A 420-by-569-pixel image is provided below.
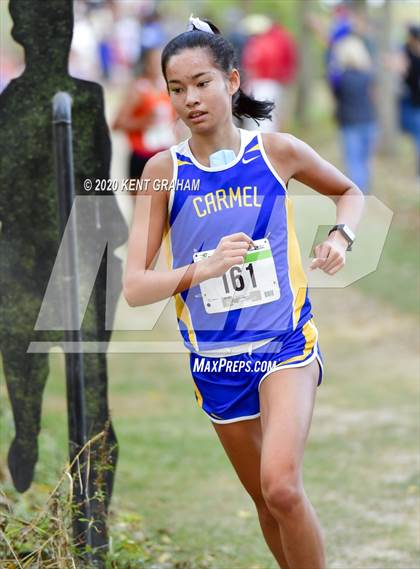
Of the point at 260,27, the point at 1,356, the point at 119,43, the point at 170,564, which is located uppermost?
the point at 119,43

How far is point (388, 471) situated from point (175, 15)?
30.7 meters

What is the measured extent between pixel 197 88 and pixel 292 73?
1547 centimetres

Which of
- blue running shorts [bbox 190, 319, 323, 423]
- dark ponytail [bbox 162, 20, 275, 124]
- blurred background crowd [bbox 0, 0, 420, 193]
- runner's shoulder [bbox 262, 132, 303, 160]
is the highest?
blurred background crowd [bbox 0, 0, 420, 193]

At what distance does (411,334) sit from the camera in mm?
10250

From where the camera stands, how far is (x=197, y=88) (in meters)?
3.91

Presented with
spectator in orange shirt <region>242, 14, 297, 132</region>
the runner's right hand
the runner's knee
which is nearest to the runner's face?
the runner's right hand

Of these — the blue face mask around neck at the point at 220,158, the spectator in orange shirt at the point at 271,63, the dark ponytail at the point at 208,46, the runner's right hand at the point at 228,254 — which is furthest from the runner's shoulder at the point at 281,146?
the spectator in orange shirt at the point at 271,63

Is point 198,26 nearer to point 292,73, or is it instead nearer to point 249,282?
point 249,282

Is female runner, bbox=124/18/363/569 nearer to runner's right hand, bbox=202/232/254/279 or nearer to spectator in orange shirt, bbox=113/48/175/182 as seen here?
runner's right hand, bbox=202/232/254/279

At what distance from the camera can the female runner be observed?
153 inches

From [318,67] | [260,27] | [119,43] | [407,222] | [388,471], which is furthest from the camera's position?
[318,67]

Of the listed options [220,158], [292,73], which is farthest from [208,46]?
[292,73]

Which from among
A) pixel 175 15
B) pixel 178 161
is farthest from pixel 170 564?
pixel 175 15

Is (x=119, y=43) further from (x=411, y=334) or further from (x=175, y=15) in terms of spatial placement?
(x=411, y=334)
